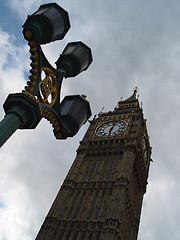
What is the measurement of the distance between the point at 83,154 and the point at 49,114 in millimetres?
38015

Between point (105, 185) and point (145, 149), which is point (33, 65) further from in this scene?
point (145, 149)

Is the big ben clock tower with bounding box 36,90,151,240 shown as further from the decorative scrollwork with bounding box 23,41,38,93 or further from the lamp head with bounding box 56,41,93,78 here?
the decorative scrollwork with bounding box 23,41,38,93

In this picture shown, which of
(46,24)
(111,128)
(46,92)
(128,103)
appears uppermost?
(128,103)

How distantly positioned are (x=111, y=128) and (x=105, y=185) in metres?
12.0

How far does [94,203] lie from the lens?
36.2 m

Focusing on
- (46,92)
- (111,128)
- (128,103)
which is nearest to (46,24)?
(46,92)

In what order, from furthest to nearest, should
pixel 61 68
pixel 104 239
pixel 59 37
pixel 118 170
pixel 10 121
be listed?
pixel 118 170, pixel 104 239, pixel 61 68, pixel 59 37, pixel 10 121

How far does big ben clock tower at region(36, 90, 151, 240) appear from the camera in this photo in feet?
108

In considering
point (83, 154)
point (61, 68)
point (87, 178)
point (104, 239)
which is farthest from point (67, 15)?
point (83, 154)

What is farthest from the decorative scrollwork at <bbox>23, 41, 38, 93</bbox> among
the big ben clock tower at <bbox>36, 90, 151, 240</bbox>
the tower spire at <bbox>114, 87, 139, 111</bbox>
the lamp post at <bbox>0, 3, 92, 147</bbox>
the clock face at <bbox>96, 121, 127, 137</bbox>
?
the tower spire at <bbox>114, 87, 139, 111</bbox>

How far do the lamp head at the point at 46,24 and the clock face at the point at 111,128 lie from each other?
129ft

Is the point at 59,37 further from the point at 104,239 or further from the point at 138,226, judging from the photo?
the point at 138,226

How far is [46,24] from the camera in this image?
21.2 ft

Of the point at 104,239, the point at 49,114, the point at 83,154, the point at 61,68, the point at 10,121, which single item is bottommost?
the point at 10,121
